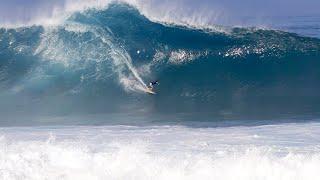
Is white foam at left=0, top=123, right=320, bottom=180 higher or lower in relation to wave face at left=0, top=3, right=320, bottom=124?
lower

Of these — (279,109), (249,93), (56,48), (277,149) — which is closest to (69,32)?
(56,48)

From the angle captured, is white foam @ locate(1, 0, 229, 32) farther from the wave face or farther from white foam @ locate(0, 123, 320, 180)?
white foam @ locate(0, 123, 320, 180)

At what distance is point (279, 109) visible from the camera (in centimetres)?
1353

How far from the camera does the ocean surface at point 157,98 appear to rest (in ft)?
31.0

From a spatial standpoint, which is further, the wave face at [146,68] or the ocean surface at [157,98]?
the wave face at [146,68]

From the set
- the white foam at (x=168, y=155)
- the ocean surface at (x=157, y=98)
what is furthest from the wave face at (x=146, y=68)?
the white foam at (x=168, y=155)

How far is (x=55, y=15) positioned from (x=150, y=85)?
3823 millimetres

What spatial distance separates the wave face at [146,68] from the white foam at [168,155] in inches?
101

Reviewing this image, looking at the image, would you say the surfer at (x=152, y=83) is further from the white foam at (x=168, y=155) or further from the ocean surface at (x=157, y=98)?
the white foam at (x=168, y=155)

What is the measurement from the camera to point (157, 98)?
14617 mm

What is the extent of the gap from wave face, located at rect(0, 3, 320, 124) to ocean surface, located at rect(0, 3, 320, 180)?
31mm

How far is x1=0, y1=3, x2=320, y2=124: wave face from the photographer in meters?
14.4

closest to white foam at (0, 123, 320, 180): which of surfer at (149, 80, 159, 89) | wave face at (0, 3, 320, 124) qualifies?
wave face at (0, 3, 320, 124)

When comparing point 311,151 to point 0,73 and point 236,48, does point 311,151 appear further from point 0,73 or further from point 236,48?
point 0,73
